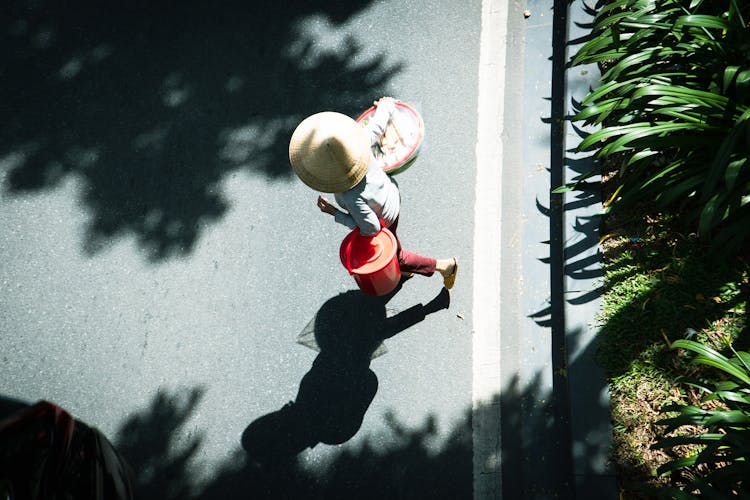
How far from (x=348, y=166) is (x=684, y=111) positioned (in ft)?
6.57

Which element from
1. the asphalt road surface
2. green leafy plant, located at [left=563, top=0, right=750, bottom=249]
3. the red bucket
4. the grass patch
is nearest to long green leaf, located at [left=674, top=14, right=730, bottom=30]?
green leafy plant, located at [left=563, top=0, right=750, bottom=249]

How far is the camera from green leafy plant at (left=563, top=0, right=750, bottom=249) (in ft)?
10.6

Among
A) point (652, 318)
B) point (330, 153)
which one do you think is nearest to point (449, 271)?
point (652, 318)

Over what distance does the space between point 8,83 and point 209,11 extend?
6.27 ft

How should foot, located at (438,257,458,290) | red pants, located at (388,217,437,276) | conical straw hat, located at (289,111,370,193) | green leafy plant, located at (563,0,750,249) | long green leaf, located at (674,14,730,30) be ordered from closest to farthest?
conical straw hat, located at (289,111,370,193) < green leafy plant, located at (563,0,750,249) < long green leaf, located at (674,14,730,30) < red pants, located at (388,217,437,276) < foot, located at (438,257,458,290)

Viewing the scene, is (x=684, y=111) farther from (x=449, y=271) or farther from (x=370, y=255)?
(x=370, y=255)

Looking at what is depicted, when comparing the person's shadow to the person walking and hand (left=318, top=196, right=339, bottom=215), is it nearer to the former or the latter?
the person walking

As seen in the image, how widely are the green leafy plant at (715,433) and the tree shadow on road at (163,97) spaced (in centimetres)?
307

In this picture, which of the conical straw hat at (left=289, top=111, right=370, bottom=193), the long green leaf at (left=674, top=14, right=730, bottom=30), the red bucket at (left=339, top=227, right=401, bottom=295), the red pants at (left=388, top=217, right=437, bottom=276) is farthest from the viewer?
the red pants at (left=388, top=217, right=437, bottom=276)

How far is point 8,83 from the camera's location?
5.42 meters

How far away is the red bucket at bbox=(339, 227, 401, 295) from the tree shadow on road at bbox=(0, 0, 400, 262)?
1.39m

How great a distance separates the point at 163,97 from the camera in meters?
5.13

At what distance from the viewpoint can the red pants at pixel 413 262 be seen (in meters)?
3.76

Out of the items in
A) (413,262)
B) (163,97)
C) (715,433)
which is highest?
(163,97)
